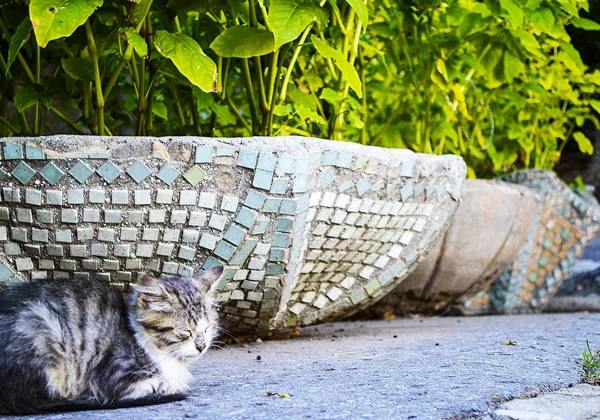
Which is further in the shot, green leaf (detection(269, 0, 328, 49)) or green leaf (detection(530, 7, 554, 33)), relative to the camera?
green leaf (detection(530, 7, 554, 33))

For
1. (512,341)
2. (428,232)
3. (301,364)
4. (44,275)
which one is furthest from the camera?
(428,232)

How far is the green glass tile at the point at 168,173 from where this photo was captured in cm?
185

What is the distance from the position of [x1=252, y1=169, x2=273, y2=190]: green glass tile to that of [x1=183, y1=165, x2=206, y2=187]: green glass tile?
13cm

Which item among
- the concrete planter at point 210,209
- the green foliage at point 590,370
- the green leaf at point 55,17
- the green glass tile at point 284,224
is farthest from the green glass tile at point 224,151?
the green foliage at point 590,370

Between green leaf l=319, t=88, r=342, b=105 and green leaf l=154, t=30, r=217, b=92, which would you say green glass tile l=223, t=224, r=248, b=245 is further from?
green leaf l=319, t=88, r=342, b=105

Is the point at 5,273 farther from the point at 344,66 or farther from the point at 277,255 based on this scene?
the point at 344,66

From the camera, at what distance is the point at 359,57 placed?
2797 mm

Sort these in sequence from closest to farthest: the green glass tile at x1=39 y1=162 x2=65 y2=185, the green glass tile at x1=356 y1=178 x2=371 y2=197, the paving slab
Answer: the paving slab
the green glass tile at x1=39 y1=162 x2=65 y2=185
the green glass tile at x1=356 y1=178 x2=371 y2=197

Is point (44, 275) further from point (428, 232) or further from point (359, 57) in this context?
point (359, 57)

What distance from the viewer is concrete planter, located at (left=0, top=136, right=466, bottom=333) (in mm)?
1797

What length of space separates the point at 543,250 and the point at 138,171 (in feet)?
8.27

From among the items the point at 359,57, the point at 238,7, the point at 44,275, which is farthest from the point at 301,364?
the point at 359,57

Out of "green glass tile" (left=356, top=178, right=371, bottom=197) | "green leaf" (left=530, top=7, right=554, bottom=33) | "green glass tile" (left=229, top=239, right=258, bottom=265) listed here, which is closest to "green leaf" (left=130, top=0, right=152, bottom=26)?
"green glass tile" (left=229, top=239, right=258, bottom=265)

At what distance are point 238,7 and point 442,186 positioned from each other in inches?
33.9
